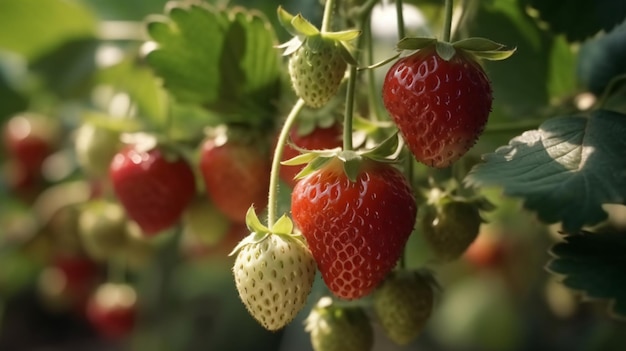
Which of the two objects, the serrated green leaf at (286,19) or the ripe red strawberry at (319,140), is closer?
the serrated green leaf at (286,19)

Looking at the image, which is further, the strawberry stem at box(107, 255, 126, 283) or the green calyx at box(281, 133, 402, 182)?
the strawberry stem at box(107, 255, 126, 283)

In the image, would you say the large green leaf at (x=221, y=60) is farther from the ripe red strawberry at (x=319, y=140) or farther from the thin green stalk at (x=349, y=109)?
the thin green stalk at (x=349, y=109)

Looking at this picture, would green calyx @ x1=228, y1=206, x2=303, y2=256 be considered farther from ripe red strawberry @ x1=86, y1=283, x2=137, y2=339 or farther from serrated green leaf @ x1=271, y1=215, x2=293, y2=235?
ripe red strawberry @ x1=86, y1=283, x2=137, y2=339

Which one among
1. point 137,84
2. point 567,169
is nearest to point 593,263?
point 567,169

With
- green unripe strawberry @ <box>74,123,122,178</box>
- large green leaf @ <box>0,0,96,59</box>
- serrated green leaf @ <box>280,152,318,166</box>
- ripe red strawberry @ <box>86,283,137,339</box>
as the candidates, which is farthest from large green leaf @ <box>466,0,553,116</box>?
ripe red strawberry @ <box>86,283,137,339</box>

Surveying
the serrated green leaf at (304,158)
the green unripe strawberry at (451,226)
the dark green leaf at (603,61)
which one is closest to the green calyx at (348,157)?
the serrated green leaf at (304,158)

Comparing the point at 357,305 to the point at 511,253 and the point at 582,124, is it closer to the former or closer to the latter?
the point at 582,124
